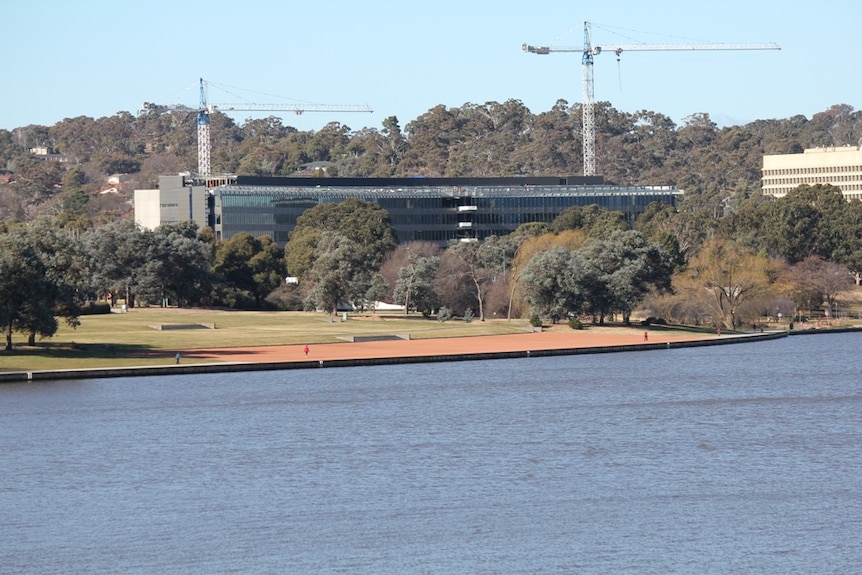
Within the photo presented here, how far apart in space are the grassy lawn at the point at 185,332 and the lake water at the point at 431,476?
704cm

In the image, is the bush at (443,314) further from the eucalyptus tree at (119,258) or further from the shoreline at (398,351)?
the eucalyptus tree at (119,258)

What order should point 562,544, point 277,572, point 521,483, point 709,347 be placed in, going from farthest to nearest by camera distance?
point 709,347
point 521,483
point 562,544
point 277,572

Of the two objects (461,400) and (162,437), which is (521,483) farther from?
(461,400)

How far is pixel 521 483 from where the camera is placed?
50625 mm

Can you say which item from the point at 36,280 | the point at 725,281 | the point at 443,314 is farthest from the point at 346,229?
the point at 36,280

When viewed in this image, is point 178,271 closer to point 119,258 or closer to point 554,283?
point 119,258

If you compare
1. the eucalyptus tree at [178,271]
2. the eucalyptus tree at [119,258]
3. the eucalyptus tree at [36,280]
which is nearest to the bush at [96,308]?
the eucalyptus tree at [119,258]

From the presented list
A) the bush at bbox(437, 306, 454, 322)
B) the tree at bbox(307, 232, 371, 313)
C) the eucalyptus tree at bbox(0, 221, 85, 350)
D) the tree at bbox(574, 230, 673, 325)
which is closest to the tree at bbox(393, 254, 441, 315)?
the bush at bbox(437, 306, 454, 322)

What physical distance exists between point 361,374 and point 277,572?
51048 mm

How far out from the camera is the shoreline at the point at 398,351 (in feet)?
283

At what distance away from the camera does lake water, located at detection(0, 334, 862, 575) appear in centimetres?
4088

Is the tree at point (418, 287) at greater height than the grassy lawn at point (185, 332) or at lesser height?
greater

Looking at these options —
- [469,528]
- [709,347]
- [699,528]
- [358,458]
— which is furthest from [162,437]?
[709,347]

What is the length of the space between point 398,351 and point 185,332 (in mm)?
19105
